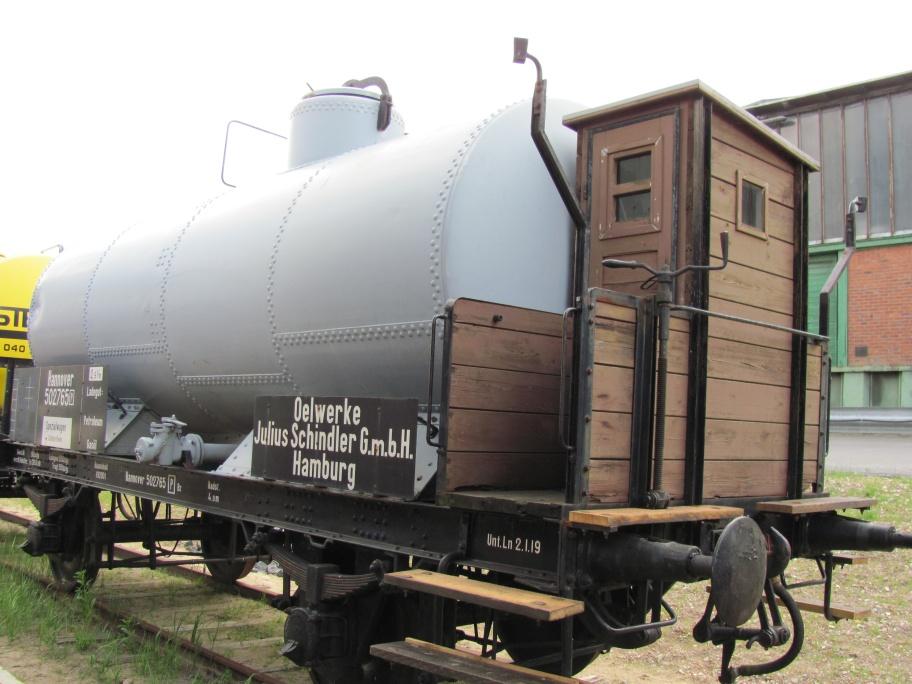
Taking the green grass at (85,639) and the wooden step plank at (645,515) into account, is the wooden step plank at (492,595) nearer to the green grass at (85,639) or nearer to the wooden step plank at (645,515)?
the wooden step plank at (645,515)

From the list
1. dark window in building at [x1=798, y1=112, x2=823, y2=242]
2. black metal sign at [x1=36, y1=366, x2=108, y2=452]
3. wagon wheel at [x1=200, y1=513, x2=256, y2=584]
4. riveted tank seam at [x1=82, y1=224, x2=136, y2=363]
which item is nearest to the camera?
black metal sign at [x1=36, y1=366, x2=108, y2=452]

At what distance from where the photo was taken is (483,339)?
160 inches

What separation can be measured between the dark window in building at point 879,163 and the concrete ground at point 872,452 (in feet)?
15.1

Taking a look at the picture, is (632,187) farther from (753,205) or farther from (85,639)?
(85,639)

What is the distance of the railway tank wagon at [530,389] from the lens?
368 centimetres

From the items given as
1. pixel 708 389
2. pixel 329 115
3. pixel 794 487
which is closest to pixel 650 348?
pixel 708 389

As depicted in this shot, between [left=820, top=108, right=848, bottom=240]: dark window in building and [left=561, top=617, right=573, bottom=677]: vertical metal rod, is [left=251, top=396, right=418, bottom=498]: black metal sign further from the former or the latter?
[left=820, top=108, right=848, bottom=240]: dark window in building

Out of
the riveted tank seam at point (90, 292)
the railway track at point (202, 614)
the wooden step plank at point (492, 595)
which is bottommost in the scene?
the railway track at point (202, 614)

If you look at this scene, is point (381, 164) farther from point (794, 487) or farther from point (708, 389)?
point (794, 487)

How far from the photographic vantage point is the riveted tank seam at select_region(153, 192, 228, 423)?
6.50 meters

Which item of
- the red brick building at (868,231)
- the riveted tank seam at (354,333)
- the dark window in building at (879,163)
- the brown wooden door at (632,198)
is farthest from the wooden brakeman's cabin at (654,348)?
the dark window in building at (879,163)

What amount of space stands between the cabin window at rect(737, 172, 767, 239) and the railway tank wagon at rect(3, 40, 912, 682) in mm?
23

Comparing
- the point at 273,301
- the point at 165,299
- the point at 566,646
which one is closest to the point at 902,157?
the point at 165,299

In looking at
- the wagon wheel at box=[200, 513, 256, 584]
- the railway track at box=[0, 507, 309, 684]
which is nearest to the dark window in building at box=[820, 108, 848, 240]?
the railway track at box=[0, 507, 309, 684]
